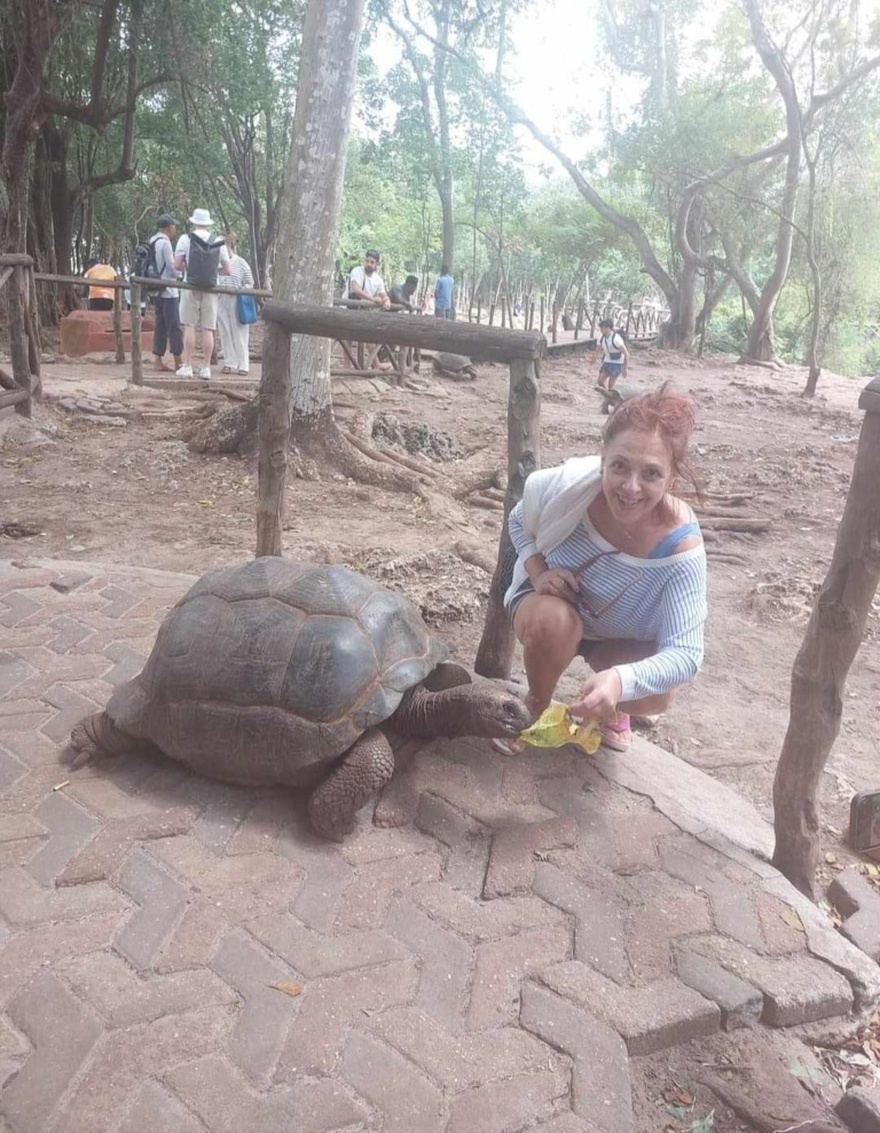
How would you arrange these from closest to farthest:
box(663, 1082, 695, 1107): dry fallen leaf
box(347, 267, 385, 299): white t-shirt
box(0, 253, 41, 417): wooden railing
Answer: box(663, 1082, 695, 1107): dry fallen leaf
box(0, 253, 41, 417): wooden railing
box(347, 267, 385, 299): white t-shirt

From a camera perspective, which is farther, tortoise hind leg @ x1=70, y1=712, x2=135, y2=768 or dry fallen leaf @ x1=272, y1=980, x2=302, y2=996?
tortoise hind leg @ x1=70, y1=712, x2=135, y2=768

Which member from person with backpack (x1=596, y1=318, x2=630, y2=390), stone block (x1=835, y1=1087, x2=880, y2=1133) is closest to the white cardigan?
stone block (x1=835, y1=1087, x2=880, y2=1133)

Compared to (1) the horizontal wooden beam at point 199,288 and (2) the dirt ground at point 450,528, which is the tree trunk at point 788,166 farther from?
(1) the horizontal wooden beam at point 199,288

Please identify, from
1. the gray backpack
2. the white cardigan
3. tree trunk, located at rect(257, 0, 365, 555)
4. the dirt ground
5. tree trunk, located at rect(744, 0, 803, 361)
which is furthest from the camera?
tree trunk, located at rect(744, 0, 803, 361)

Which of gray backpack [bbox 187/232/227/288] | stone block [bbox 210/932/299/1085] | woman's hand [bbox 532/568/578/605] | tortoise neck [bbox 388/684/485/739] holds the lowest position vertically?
stone block [bbox 210/932/299/1085]

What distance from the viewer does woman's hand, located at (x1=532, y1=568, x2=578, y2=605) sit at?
2602 millimetres

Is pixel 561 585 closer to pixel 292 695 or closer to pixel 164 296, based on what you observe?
pixel 292 695

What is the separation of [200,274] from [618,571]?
27.9ft

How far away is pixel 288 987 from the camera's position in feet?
6.07

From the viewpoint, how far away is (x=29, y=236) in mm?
13906

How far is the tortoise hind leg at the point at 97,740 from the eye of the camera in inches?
101

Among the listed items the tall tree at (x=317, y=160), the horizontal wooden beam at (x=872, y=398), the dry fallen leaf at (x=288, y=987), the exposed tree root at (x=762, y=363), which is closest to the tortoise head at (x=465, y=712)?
the dry fallen leaf at (x=288, y=987)

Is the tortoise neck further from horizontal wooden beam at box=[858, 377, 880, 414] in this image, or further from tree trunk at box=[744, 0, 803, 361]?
tree trunk at box=[744, 0, 803, 361]

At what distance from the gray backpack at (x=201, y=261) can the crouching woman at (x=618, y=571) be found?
7.96 m
